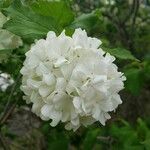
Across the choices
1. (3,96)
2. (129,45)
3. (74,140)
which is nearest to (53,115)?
(3,96)

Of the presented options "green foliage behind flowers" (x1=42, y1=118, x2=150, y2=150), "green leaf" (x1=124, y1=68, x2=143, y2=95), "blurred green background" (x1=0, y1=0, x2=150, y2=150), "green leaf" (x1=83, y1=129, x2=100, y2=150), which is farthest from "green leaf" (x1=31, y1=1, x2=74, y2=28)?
"green leaf" (x1=83, y1=129, x2=100, y2=150)

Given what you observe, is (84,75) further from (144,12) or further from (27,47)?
(144,12)

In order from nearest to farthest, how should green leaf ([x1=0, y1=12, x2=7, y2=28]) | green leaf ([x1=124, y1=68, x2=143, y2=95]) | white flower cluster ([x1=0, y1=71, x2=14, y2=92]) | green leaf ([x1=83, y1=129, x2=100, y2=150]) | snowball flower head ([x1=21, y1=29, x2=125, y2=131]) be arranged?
snowball flower head ([x1=21, y1=29, x2=125, y2=131]) < green leaf ([x1=0, y1=12, x2=7, y2=28]) < white flower cluster ([x1=0, y1=71, x2=14, y2=92]) < green leaf ([x1=124, y1=68, x2=143, y2=95]) < green leaf ([x1=83, y1=129, x2=100, y2=150])

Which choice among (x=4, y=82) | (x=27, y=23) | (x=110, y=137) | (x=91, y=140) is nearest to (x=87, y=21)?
(x=27, y=23)

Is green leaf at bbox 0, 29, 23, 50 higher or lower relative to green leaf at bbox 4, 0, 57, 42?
lower

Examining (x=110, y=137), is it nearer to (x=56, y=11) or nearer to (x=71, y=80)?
(x=56, y=11)

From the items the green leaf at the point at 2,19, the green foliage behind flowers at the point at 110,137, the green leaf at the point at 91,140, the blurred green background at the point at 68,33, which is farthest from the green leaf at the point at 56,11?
the green leaf at the point at 91,140

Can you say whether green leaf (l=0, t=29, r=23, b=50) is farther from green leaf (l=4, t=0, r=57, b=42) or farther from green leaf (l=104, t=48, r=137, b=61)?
green leaf (l=104, t=48, r=137, b=61)
